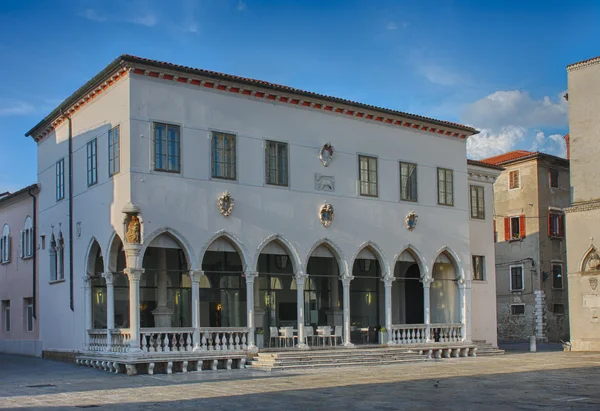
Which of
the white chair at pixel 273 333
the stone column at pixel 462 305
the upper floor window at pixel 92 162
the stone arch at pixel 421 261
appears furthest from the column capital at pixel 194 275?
the stone column at pixel 462 305

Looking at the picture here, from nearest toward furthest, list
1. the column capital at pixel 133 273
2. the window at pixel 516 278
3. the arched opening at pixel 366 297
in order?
the column capital at pixel 133 273
the arched opening at pixel 366 297
the window at pixel 516 278

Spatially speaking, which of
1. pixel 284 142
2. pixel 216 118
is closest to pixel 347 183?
pixel 284 142

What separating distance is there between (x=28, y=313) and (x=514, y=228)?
27.8 metres

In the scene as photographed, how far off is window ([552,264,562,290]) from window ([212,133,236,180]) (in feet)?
87.6

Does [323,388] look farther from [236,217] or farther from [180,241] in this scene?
[236,217]

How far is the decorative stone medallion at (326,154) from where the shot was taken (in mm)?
27656

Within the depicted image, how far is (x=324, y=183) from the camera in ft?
90.7

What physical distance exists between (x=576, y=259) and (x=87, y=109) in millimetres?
21012

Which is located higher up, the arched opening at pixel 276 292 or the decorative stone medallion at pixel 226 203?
the decorative stone medallion at pixel 226 203

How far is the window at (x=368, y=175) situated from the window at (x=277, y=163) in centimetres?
323

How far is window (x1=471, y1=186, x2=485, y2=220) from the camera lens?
33.7m

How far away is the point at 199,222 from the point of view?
2450 cm

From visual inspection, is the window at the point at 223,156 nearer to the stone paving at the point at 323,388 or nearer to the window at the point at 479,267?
the stone paving at the point at 323,388

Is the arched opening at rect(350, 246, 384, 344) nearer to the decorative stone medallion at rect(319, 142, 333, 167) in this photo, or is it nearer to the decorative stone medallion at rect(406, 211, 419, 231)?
the decorative stone medallion at rect(406, 211, 419, 231)
